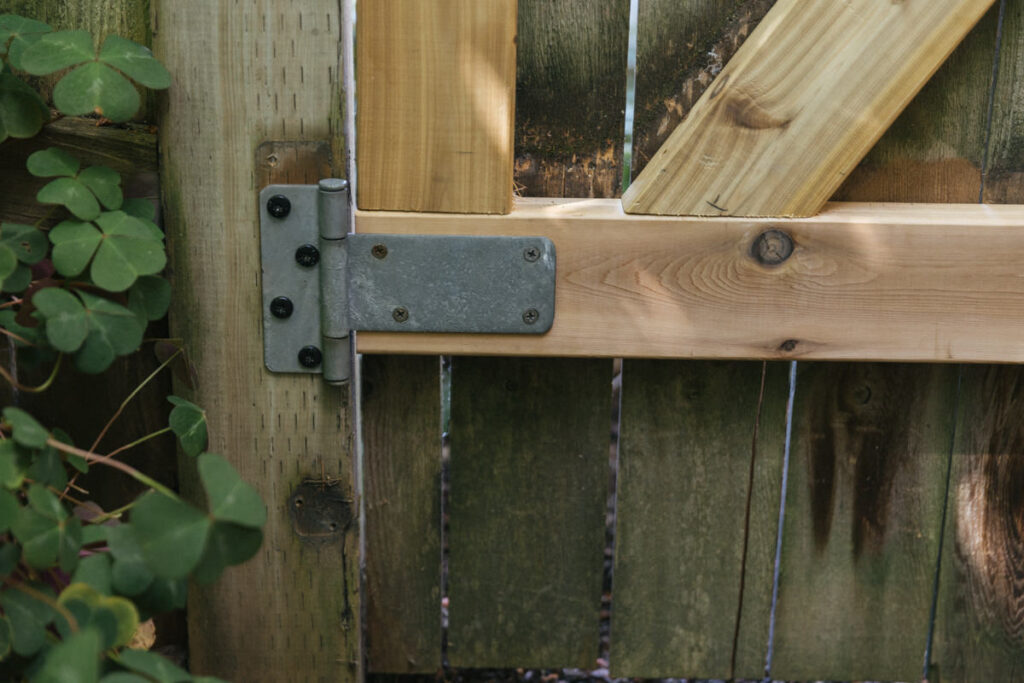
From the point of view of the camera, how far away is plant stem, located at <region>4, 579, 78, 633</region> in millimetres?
1088

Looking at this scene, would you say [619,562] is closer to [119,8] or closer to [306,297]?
[306,297]

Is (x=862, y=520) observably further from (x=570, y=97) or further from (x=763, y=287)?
(x=570, y=97)

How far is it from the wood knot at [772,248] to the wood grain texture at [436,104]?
0.34 m

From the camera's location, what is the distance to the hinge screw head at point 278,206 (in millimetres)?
1361

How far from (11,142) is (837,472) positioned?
1361 mm

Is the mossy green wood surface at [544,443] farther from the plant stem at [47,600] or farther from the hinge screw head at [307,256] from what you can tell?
the plant stem at [47,600]

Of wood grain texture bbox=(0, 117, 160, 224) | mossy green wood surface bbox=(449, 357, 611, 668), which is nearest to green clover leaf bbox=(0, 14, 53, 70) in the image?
wood grain texture bbox=(0, 117, 160, 224)

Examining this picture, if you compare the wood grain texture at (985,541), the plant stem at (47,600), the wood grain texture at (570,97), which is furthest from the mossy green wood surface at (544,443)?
the plant stem at (47,600)

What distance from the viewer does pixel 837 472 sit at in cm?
171

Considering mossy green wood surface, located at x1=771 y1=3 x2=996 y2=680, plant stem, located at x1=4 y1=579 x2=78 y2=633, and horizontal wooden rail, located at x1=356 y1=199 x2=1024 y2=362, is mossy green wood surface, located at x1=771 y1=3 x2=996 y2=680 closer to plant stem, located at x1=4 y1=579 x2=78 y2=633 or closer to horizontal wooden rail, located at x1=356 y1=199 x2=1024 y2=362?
horizontal wooden rail, located at x1=356 y1=199 x2=1024 y2=362

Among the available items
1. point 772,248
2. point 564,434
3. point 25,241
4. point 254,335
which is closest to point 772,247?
point 772,248

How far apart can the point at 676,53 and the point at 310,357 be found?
27.2 inches

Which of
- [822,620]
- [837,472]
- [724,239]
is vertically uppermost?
[724,239]

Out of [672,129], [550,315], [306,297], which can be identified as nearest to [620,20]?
[672,129]
